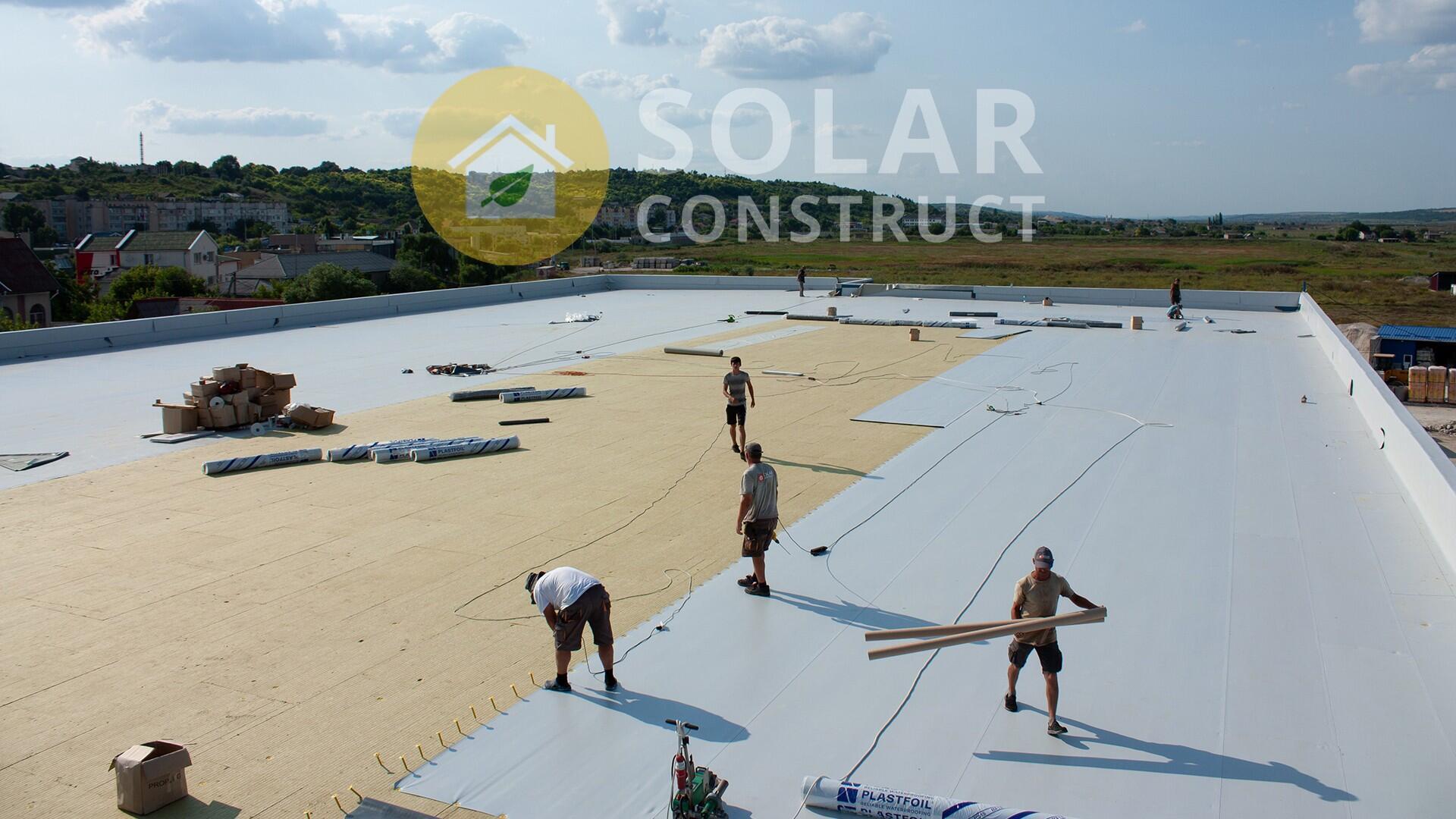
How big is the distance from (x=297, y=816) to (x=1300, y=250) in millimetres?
111337

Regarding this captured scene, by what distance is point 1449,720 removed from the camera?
6645mm

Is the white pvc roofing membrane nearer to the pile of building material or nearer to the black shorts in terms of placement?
the black shorts

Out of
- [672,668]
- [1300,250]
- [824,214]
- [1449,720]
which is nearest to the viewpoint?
[1449,720]

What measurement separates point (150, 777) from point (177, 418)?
11413 millimetres

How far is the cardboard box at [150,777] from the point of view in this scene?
5.59 m

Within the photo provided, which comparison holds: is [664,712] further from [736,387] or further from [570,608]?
[736,387]

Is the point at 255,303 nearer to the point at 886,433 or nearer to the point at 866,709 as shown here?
the point at 886,433

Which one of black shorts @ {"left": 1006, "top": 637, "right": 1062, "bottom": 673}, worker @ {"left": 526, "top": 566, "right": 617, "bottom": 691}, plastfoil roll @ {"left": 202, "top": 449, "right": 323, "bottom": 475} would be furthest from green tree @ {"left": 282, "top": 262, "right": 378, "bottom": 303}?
black shorts @ {"left": 1006, "top": 637, "right": 1062, "bottom": 673}

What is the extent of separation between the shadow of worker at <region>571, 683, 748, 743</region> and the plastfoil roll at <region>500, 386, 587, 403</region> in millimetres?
11555

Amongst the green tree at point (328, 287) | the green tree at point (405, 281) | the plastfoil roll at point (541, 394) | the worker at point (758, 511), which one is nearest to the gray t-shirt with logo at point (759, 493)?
the worker at point (758, 511)

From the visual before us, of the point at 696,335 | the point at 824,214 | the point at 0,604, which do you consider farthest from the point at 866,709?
the point at 824,214

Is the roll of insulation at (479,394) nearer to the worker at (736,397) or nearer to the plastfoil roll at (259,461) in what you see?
the plastfoil roll at (259,461)

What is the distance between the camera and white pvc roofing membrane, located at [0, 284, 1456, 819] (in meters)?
6.02

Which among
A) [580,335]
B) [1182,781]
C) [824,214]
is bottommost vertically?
[1182,781]
